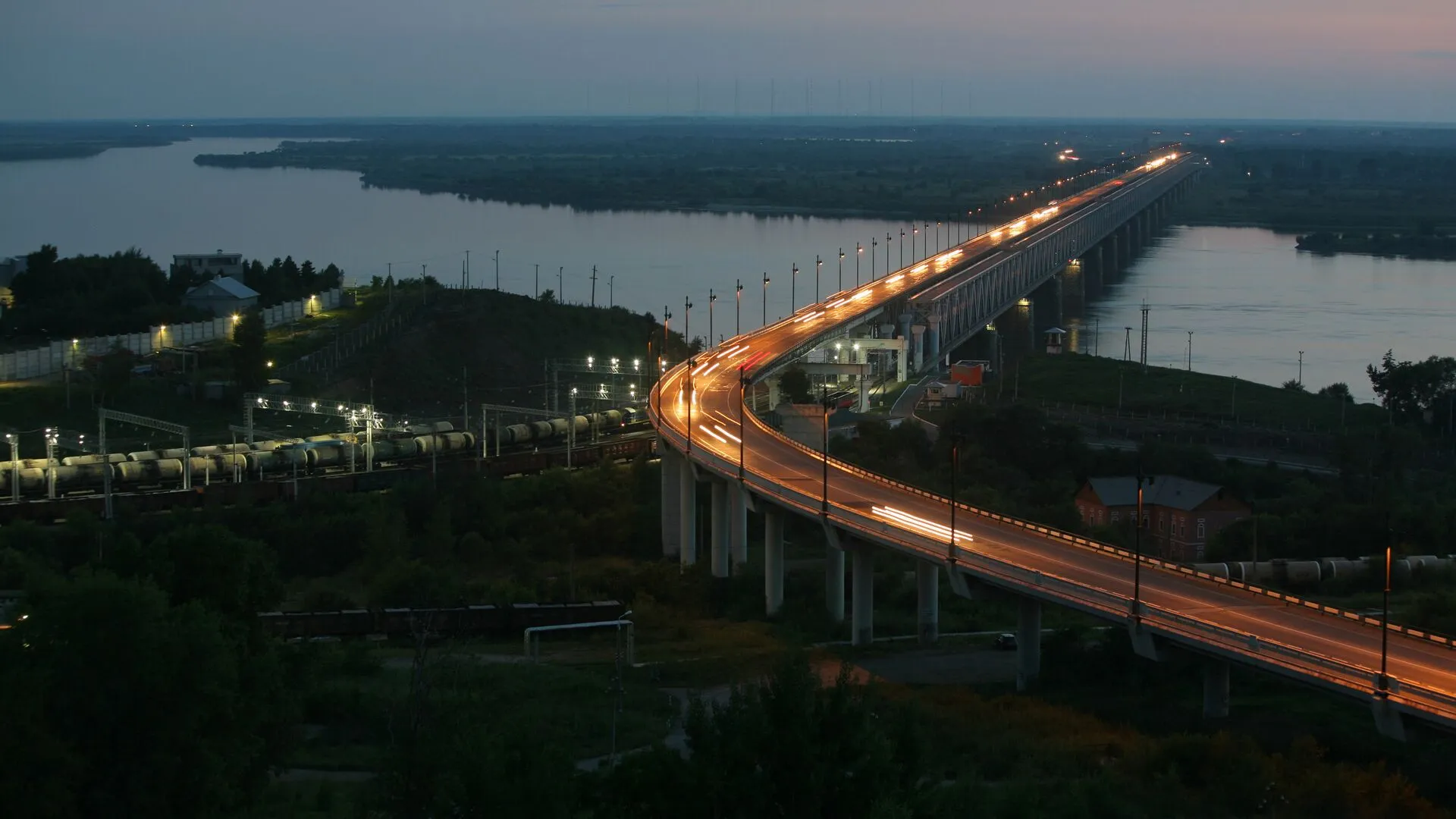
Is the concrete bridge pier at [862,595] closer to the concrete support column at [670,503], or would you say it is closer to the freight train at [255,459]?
the concrete support column at [670,503]

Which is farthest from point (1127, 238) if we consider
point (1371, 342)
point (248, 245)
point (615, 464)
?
point (615, 464)

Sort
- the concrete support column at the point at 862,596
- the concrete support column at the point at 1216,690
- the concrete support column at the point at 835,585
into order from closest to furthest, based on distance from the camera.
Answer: the concrete support column at the point at 1216,690 < the concrete support column at the point at 862,596 < the concrete support column at the point at 835,585

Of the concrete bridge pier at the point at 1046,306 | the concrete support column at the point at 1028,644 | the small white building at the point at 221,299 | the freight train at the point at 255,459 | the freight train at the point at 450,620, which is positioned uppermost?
the small white building at the point at 221,299

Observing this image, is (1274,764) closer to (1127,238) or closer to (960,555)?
(960,555)

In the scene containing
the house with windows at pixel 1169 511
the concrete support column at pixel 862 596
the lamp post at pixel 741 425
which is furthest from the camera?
the house with windows at pixel 1169 511

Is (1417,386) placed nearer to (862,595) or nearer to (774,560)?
(774,560)

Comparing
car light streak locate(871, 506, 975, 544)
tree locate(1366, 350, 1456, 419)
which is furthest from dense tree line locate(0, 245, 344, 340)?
tree locate(1366, 350, 1456, 419)

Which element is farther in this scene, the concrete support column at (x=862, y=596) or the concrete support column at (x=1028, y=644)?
the concrete support column at (x=862, y=596)

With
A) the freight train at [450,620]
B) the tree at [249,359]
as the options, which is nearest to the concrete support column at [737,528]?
the freight train at [450,620]
